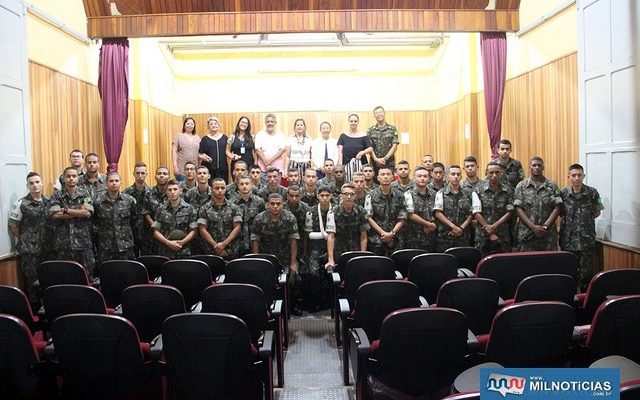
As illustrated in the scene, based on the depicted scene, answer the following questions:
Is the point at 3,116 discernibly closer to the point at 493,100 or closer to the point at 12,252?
the point at 12,252

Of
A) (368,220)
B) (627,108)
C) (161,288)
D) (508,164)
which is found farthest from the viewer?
(508,164)

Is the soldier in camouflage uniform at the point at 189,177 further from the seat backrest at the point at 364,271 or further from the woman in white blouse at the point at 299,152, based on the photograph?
the seat backrest at the point at 364,271

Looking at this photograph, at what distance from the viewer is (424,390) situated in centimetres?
284

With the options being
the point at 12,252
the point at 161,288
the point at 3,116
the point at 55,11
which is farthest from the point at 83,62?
the point at 161,288

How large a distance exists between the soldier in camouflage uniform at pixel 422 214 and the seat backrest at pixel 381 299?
2.91 m

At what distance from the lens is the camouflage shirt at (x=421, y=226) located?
628cm

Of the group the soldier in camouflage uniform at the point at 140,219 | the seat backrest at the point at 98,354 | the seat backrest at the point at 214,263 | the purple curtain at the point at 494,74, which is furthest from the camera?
the purple curtain at the point at 494,74

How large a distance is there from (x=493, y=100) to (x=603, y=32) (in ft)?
6.16

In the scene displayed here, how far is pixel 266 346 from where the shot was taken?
9.73 feet

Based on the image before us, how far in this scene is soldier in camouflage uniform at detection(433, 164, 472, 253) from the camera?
6207 mm

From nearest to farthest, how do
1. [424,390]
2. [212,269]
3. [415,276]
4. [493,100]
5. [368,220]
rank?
[424,390], [415,276], [212,269], [368,220], [493,100]

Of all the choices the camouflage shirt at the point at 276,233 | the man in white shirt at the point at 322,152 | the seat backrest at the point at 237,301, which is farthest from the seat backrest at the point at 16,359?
the man in white shirt at the point at 322,152

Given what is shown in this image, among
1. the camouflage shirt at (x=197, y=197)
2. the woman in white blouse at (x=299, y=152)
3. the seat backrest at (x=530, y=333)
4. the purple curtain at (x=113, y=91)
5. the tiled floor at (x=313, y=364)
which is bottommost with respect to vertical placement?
the tiled floor at (x=313, y=364)

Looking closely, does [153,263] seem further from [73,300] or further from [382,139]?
[382,139]
